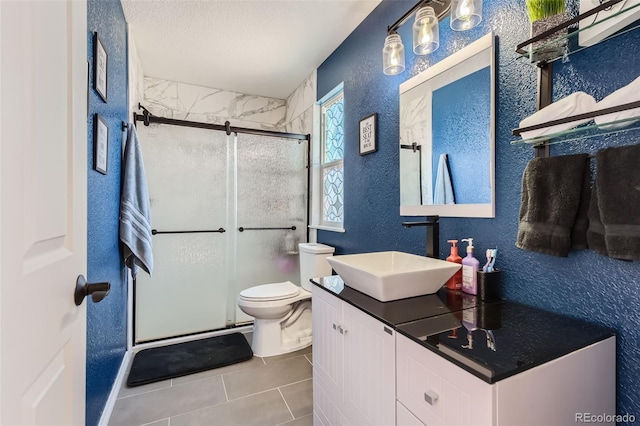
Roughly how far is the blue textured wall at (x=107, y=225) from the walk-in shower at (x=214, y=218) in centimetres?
47

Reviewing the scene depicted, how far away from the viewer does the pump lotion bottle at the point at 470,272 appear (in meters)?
1.27

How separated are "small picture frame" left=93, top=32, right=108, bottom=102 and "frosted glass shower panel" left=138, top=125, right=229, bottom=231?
1122 mm

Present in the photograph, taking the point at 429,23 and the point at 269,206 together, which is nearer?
the point at 429,23

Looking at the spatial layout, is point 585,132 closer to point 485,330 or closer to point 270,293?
point 485,330

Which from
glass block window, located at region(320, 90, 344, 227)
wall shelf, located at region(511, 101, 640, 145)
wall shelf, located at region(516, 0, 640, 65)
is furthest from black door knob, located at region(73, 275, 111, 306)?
glass block window, located at region(320, 90, 344, 227)

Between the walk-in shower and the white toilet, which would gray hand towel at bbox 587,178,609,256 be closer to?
the white toilet

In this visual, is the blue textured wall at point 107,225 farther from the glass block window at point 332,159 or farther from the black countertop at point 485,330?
the glass block window at point 332,159

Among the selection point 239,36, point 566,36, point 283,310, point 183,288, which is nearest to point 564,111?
point 566,36

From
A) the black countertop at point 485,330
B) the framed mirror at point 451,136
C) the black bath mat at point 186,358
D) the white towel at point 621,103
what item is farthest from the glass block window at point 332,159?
the white towel at point 621,103

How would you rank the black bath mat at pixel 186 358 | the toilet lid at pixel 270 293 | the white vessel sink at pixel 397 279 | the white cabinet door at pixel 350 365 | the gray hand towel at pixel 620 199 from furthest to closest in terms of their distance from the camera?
the toilet lid at pixel 270 293, the black bath mat at pixel 186 358, the white vessel sink at pixel 397 279, the white cabinet door at pixel 350 365, the gray hand towel at pixel 620 199

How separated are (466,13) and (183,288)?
2.75m

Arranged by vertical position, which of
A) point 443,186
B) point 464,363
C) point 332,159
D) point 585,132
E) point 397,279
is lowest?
point 464,363

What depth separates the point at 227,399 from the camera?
1843mm

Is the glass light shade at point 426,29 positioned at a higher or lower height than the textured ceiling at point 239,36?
lower
